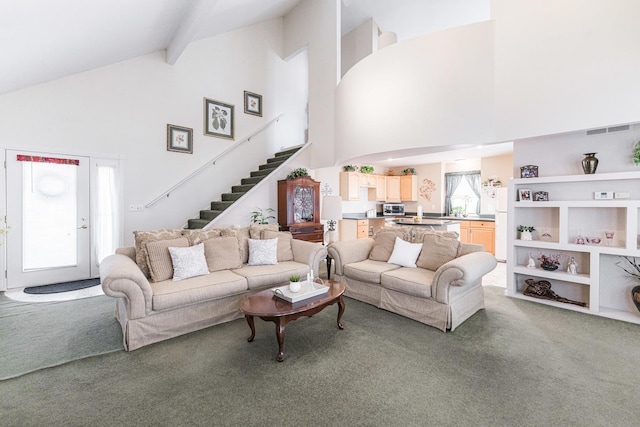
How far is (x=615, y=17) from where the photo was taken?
2869 mm

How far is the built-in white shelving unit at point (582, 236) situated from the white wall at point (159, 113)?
5080mm

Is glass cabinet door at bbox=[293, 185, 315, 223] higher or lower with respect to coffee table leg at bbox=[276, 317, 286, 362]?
higher

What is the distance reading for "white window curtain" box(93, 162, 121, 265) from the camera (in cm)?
468

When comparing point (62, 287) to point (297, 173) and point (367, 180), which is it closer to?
point (297, 173)

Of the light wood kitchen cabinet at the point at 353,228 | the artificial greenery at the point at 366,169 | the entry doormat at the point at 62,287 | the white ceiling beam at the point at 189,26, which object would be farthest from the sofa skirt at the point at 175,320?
the artificial greenery at the point at 366,169

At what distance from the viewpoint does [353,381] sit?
82.2 inches

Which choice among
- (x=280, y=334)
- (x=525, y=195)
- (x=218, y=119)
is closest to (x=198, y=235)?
(x=280, y=334)

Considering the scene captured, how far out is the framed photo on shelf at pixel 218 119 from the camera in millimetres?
5730

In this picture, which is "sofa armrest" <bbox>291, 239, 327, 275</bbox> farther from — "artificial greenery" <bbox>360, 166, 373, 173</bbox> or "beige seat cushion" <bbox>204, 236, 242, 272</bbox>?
"artificial greenery" <bbox>360, 166, 373, 173</bbox>

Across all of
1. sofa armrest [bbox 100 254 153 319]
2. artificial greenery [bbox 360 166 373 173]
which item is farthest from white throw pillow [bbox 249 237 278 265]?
artificial greenery [bbox 360 166 373 173]

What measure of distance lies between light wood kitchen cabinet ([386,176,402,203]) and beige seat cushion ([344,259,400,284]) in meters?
4.82

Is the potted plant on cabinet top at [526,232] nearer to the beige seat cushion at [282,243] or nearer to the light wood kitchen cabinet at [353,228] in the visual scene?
the beige seat cushion at [282,243]

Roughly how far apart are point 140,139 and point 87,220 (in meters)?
1.55

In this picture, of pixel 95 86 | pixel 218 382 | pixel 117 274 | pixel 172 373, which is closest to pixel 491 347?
pixel 218 382
